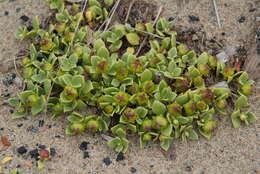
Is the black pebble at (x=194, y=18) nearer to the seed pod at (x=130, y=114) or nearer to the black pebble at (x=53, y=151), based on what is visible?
the seed pod at (x=130, y=114)

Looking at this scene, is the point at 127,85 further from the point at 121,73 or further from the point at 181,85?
the point at 181,85

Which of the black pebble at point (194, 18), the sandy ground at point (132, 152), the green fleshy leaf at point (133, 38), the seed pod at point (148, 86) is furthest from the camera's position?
the black pebble at point (194, 18)

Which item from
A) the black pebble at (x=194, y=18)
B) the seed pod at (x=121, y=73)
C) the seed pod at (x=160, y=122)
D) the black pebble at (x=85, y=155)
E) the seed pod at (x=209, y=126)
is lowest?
the black pebble at (x=85, y=155)

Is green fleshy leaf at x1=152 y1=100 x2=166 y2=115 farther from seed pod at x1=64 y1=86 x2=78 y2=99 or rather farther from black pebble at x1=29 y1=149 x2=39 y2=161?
black pebble at x1=29 y1=149 x2=39 y2=161

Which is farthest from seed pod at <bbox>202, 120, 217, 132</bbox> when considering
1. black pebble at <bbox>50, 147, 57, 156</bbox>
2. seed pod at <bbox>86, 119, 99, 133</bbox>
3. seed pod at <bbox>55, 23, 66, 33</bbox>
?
seed pod at <bbox>55, 23, 66, 33</bbox>

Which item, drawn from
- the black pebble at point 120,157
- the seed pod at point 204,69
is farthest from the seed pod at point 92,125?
the seed pod at point 204,69

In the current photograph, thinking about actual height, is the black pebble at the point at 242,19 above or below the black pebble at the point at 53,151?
above

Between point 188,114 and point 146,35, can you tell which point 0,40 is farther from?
point 188,114

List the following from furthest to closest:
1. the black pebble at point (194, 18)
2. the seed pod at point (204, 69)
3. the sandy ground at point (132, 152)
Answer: the black pebble at point (194, 18), the seed pod at point (204, 69), the sandy ground at point (132, 152)
